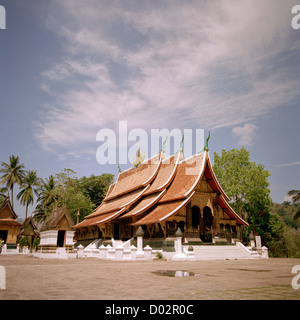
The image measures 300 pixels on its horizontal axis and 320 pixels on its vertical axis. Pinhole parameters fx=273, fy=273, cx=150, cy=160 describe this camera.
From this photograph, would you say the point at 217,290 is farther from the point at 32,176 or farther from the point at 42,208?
the point at 32,176

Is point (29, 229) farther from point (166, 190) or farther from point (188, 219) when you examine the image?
point (188, 219)

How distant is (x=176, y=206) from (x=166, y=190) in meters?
3.45

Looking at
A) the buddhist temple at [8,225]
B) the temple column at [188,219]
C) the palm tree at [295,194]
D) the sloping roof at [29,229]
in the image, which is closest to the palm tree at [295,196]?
the palm tree at [295,194]

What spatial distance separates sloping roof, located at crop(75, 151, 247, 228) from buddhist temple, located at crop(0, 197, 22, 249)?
1530 cm

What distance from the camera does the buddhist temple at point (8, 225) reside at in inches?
1318

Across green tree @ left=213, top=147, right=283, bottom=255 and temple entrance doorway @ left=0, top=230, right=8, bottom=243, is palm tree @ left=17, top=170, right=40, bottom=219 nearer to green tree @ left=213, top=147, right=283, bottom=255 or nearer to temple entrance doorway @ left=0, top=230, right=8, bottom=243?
temple entrance doorway @ left=0, top=230, right=8, bottom=243

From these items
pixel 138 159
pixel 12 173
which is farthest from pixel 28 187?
pixel 138 159

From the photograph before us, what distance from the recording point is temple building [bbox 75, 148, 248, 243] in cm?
1856

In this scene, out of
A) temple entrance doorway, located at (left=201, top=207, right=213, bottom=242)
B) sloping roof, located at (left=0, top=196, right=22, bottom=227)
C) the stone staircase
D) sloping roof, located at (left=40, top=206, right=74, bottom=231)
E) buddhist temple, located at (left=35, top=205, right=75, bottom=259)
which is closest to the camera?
the stone staircase

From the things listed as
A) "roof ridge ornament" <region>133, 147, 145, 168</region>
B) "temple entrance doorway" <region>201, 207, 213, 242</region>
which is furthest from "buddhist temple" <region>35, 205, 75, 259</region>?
"roof ridge ornament" <region>133, 147, 145, 168</region>

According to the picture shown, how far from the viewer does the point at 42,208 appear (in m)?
41.4

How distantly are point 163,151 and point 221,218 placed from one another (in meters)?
7.74

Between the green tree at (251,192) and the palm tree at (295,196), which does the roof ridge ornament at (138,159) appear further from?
the palm tree at (295,196)
